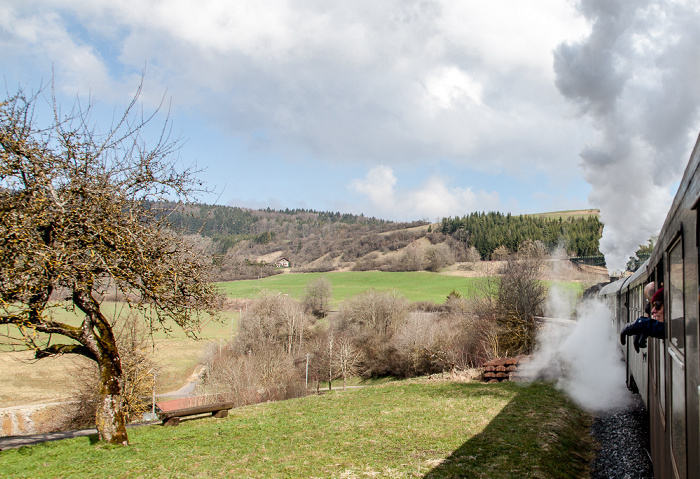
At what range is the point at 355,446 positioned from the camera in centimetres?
920

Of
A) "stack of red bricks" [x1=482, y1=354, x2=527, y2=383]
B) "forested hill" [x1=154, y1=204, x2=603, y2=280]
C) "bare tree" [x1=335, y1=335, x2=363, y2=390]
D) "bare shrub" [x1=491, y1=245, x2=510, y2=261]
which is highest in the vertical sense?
"forested hill" [x1=154, y1=204, x2=603, y2=280]

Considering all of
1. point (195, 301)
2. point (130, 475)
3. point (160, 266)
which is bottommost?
point (130, 475)

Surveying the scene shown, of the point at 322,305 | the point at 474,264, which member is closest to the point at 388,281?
the point at 474,264

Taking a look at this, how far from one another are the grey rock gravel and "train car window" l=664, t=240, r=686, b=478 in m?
5.16

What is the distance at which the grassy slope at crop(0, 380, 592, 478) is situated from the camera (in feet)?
25.3

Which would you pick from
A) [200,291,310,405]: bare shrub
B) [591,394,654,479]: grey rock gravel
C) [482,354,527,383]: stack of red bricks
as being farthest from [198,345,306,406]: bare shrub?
[591,394,654,479]: grey rock gravel

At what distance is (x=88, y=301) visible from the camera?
9508 mm

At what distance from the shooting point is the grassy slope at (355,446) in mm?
7715

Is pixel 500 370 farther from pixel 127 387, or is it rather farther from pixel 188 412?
pixel 127 387

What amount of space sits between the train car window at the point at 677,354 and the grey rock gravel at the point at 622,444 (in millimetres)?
5160

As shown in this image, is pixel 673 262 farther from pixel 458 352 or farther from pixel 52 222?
pixel 458 352

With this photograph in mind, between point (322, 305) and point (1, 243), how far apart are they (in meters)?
63.9

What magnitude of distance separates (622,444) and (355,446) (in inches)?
210

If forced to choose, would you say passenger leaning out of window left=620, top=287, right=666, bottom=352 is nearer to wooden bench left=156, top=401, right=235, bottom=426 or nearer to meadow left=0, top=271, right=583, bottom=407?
meadow left=0, top=271, right=583, bottom=407
